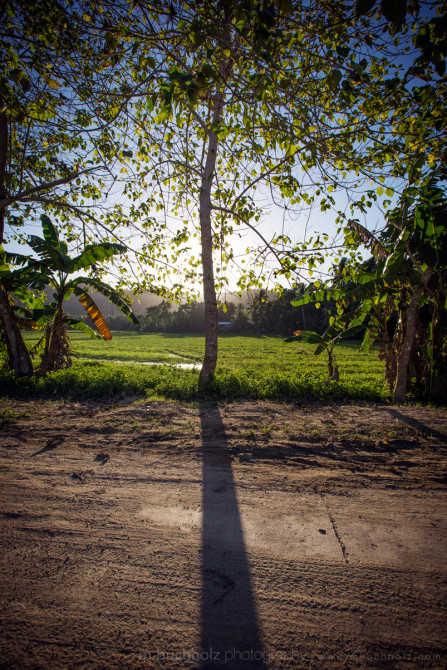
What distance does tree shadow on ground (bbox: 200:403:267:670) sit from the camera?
150 cm

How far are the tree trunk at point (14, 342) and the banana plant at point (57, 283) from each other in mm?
364

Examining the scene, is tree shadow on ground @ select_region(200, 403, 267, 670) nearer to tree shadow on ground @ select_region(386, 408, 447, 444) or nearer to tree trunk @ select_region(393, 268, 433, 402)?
tree shadow on ground @ select_region(386, 408, 447, 444)

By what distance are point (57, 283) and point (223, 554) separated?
27.1 ft

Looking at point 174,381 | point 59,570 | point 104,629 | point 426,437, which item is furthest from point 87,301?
point 426,437

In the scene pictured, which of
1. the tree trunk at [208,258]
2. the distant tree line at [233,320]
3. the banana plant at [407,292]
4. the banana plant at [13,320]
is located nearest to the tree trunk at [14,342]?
the banana plant at [13,320]

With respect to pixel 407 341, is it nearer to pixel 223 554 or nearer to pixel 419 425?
pixel 419 425

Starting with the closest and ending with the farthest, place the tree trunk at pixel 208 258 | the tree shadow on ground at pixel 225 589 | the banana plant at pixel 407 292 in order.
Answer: the tree shadow on ground at pixel 225 589 < the banana plant at pixel 407 292 < the tree trunk at pixel 208 258

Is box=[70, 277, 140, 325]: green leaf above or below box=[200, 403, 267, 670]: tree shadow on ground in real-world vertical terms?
above

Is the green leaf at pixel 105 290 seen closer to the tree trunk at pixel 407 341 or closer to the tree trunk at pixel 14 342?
the tree trunk at pixel 14 342

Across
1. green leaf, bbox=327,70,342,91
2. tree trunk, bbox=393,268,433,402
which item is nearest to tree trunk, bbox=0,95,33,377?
green leaf, bbox=327,70,342,91

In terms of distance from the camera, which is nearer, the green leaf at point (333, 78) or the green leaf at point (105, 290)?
the green leaf at point (333, 78)

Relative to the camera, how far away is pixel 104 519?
248 cm

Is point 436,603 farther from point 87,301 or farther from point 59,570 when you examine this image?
point 87,301

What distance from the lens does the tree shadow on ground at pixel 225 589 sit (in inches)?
58.9
